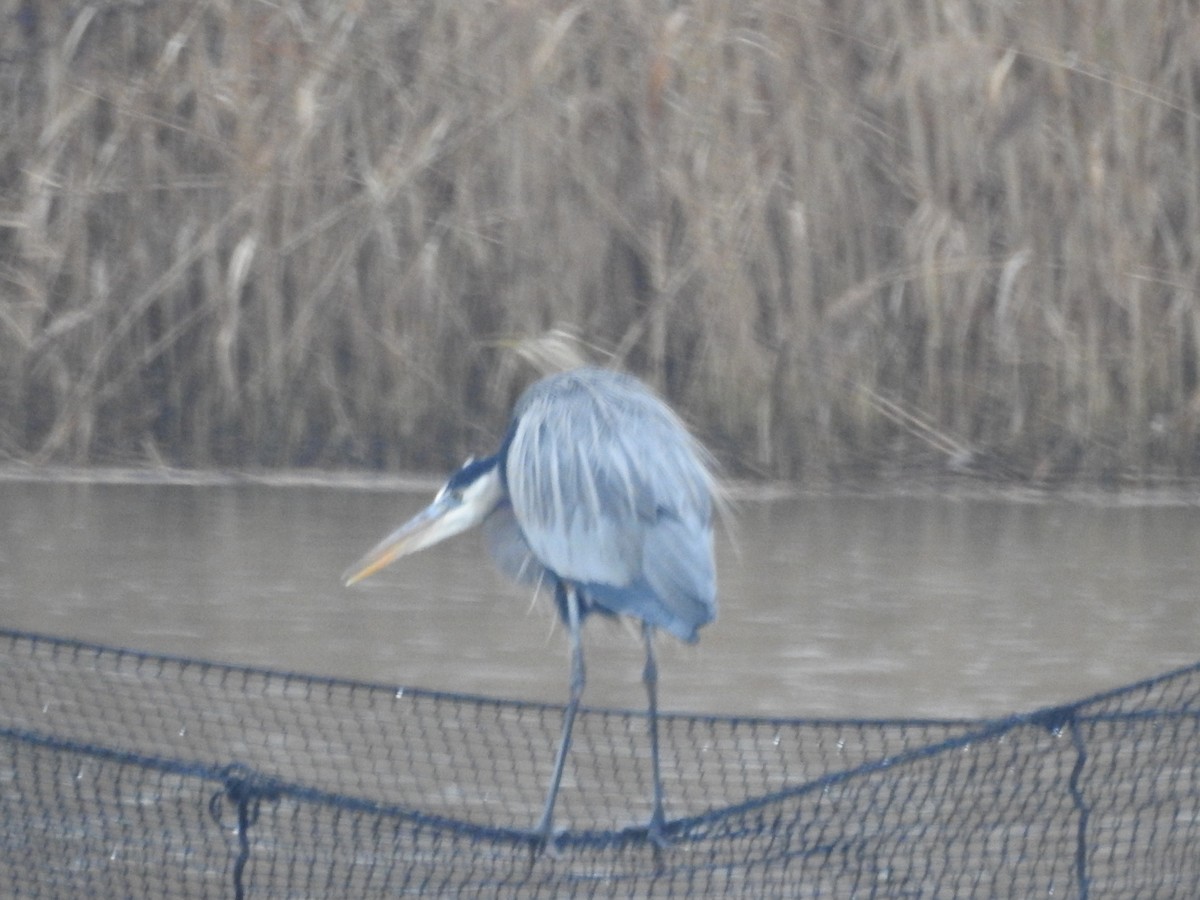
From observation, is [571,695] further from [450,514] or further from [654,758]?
[450,514]

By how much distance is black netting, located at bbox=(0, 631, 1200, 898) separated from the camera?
Result: 3059 millimetres

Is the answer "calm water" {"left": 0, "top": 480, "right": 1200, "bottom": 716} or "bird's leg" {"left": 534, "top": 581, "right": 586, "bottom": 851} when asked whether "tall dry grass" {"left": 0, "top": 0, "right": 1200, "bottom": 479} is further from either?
"bird's leg" {"left": 534, "top": 581, "right": 586, "bottom": 851}

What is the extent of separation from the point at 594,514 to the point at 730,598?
2.08 metres

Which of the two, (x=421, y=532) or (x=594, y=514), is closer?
(x=594, y=514)

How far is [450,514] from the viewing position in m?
3.94

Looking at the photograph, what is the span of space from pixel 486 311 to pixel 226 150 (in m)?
1.20

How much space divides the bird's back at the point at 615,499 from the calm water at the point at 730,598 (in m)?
0.49

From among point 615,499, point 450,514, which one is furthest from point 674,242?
point 615,499

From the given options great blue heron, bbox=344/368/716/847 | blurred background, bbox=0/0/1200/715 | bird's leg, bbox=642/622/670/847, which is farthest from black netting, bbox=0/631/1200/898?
blurred background, bbox=0/0/1200/715

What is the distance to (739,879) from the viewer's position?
3.38 metres

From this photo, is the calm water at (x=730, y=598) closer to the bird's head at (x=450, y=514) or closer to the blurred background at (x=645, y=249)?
the blurred background at (x=645, y=249)

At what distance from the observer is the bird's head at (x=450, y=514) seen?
3.93 meters

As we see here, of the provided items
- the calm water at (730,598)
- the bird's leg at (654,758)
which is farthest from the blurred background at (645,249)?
the bird's leg at (654,758)

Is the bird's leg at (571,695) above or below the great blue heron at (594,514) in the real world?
below
